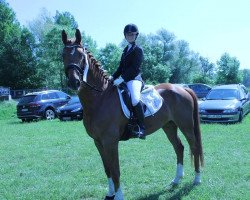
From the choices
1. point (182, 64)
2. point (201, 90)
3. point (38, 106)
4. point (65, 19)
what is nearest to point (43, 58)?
point (65, 19)

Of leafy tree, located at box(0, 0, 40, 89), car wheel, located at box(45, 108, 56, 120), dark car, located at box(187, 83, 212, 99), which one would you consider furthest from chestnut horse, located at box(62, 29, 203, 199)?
leafy tree, located at box(0, 0, 40, 89)

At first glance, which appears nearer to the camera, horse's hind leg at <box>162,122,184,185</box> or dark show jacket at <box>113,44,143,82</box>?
dark show jacket at <box>113,44,143,82</box>

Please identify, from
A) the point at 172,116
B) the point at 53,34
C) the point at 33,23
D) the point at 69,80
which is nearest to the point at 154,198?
the point at 172,116

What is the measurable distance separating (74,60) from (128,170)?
3.59m

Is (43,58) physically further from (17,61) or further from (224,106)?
(224,106)

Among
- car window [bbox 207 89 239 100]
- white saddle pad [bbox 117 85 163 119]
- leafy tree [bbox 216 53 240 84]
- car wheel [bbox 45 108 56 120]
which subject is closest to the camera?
white saddle pad [bbox 117 85 163 119]

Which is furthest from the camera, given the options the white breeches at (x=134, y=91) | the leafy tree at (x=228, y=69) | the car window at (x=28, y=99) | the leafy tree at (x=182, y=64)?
the leafy tree at (x=182, y=64)

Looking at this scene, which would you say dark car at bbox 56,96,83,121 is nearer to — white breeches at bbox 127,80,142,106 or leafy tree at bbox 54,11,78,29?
white breeches at bbox 127,80,142,106

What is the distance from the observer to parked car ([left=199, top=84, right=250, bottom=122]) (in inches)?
626

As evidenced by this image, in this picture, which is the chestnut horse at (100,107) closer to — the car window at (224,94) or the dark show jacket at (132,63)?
the dark show jacket at (132,63)

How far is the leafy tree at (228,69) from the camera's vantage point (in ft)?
154

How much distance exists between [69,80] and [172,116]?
2.57 metres

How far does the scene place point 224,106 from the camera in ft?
52.4

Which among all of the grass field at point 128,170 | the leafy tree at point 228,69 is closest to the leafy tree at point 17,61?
the leafy tree at point 228,69
